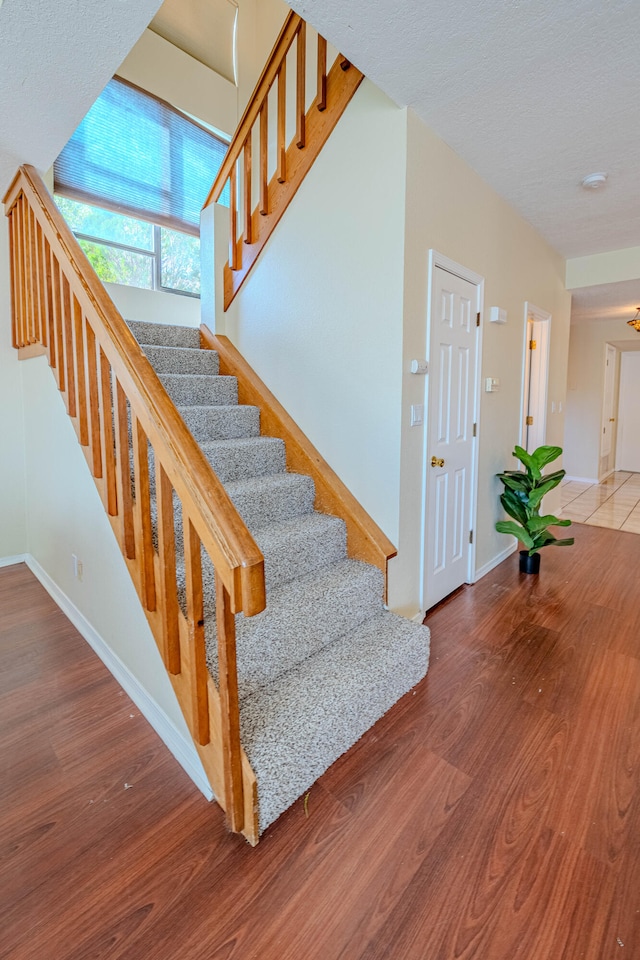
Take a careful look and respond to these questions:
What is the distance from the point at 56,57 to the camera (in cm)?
169

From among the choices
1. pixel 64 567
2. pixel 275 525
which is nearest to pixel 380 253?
pixel 275 525

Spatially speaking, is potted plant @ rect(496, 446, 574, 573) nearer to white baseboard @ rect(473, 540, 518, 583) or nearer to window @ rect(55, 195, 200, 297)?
white baseboard @ rect(473, 540, 518, 583)

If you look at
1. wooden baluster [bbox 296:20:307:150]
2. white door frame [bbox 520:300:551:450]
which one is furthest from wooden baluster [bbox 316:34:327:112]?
white door frame [bbox 520:300:551:450]

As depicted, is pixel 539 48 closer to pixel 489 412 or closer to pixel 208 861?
pixel 489 412

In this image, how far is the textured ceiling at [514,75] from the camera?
1604 millimetres

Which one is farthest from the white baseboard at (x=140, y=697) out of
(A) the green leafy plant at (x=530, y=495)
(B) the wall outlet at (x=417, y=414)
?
(A) the green leafy plant at (x=530, y=495)

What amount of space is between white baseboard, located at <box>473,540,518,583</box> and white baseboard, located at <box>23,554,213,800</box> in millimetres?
2217

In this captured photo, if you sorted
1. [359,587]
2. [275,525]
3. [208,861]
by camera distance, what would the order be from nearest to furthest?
[208,861]
[359,587]
[275,525]

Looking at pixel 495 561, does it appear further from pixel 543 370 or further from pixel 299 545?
pixel 299 545

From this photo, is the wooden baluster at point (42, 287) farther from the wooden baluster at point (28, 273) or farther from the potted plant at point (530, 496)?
the potted plant at point (530, 496)

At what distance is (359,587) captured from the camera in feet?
7.19

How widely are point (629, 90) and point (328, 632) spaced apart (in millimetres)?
2677

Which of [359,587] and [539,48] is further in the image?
[359,587]

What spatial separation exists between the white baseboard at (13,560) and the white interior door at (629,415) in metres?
8.52
